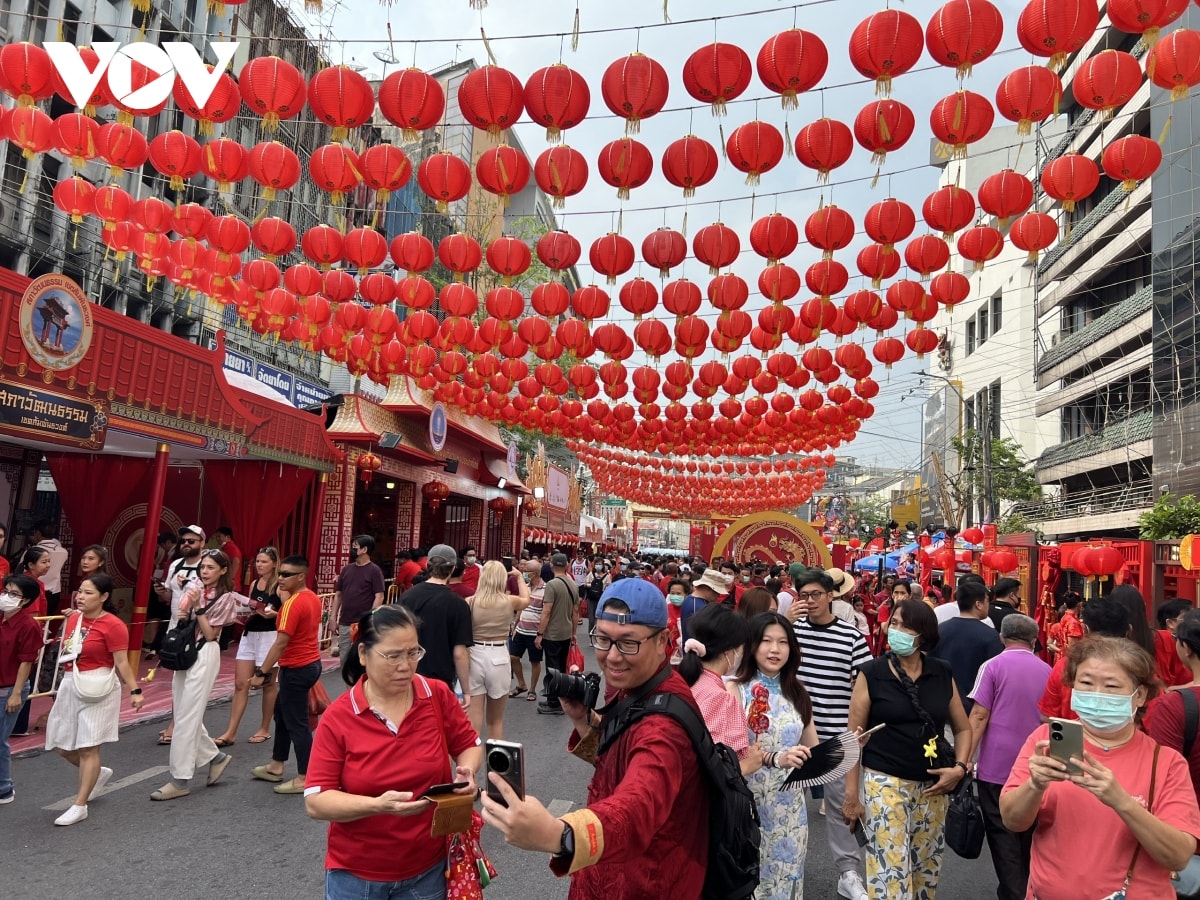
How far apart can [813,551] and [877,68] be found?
21437 millimetres

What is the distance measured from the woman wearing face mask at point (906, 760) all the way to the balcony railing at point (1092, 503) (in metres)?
23.9

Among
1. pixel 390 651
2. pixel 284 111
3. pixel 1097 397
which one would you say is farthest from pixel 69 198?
pixel 1097 397

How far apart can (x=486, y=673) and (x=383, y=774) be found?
4352 mm

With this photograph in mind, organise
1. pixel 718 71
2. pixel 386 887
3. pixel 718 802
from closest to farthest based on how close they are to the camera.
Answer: pixel 718 802 < pixel 386 887 < pixel 718 71

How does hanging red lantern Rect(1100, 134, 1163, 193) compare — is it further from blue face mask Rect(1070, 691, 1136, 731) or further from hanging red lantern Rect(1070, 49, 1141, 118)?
blue face mask Rect(1070, 691, 1136, 731)

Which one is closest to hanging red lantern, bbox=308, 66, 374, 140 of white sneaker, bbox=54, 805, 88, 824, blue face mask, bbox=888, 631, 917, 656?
white sneaker, bbox=54, 805, 88, 824

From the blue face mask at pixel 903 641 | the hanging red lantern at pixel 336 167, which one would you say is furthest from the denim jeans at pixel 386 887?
the hanging red lantern at pixel 336 167

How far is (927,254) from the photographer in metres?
9.52

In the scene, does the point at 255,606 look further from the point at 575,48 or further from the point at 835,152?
the point at 835,152

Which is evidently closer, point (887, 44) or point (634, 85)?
point (887, 44)

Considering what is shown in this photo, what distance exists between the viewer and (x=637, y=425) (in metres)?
21.0

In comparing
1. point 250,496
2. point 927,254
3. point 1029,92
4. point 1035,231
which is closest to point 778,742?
point 1029,92

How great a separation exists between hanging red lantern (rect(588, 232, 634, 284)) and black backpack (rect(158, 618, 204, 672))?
5.83 metres

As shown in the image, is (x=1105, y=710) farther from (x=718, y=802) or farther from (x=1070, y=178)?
(x=1070, y=178)
